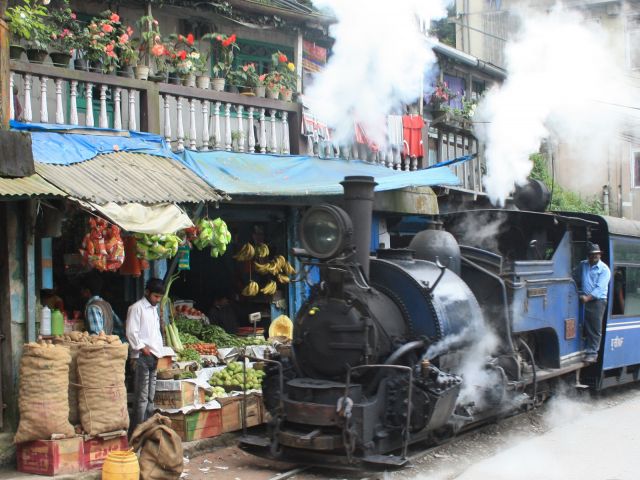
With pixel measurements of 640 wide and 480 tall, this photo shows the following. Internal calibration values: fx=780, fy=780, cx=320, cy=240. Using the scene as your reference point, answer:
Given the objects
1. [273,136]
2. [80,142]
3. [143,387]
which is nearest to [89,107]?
[80,142]

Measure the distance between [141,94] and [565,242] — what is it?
5.85 meters

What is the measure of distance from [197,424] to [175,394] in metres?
0.41

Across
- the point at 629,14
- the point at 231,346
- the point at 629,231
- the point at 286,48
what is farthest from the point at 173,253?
the point at 629,14

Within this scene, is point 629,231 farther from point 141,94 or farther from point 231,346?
point 141,94

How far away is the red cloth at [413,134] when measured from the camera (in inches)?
544

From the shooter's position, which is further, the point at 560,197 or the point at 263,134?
the point at 560,197

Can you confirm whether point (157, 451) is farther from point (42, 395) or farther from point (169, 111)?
point (169, 111)

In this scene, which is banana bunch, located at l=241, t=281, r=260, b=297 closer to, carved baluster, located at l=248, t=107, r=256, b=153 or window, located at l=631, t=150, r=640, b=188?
carved baluster, located at l=248, t=107, r=256, b=153

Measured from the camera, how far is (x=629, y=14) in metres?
23.3

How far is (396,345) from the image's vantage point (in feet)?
24.8

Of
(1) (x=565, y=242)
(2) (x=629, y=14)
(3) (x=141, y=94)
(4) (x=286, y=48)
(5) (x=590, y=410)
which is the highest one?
(2) (x=629, y=14)

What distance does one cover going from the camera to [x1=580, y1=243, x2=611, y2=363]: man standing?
1053 centimetres

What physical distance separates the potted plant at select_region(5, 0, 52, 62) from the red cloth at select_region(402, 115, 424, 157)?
6.37 metres

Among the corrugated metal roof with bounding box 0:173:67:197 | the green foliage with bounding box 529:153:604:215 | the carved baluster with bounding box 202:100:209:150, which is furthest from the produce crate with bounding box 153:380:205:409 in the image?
the green foliage with bounding box 529:153:604:215
